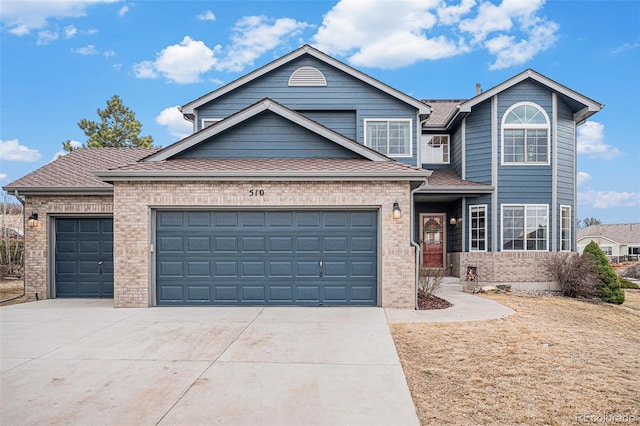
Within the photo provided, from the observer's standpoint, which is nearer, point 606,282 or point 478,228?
point 606,282

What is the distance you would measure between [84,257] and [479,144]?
44.5 feet

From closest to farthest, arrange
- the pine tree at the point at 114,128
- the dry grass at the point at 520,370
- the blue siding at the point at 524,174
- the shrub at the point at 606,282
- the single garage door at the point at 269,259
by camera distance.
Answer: the dry grass at the point at 520,370 < the single garage door at the point at 269,259 < the shrub at the point at 606,282 < the blue siding at the point at 524,174 < the pine tree at the point at 114,128

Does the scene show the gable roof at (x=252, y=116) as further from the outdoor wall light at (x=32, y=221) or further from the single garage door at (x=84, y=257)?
the outdoor wall light at (x=32, y=221)

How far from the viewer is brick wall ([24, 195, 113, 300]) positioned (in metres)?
11.7

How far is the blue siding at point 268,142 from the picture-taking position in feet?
36.6

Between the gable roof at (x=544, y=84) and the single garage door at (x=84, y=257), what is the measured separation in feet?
40.7

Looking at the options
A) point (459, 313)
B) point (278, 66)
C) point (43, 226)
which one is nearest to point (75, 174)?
point (43, 226)

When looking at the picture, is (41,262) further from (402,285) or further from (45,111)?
(45,111)

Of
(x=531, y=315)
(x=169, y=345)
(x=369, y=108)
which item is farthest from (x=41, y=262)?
(x=531, y=315)

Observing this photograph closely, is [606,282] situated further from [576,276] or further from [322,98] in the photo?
[322,98]

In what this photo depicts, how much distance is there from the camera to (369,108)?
15203mm

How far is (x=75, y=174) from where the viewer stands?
1252cm

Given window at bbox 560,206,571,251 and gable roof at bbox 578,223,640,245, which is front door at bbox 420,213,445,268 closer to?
window at bbox 560,206,571,251

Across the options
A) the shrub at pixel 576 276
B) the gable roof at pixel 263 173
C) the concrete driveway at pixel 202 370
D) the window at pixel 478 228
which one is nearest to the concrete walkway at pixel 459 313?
the concrete driveway at pixel 202 370
